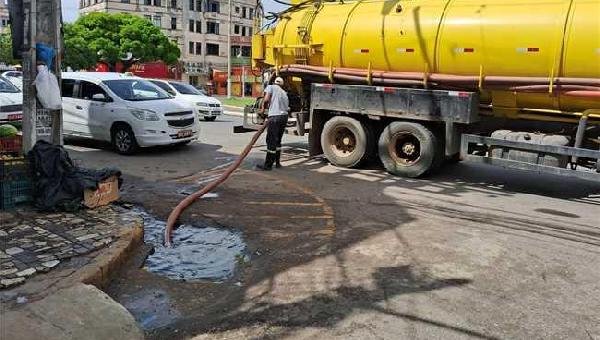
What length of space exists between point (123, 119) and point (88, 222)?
596 centimetres

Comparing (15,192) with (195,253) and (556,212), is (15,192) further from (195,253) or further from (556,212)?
(556,212)

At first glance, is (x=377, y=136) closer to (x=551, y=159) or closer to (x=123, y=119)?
(x=551, y=159)

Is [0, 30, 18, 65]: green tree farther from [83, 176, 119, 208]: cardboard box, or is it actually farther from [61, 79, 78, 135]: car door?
[83, 176, 119, 208]: cardboard box

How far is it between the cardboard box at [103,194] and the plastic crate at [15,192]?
0.65 metres

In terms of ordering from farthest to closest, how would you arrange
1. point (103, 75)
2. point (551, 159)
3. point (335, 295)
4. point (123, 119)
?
1. point (103, 75)
2. point (123, 119)
3. point (551, 159)
4. point (335, 295)

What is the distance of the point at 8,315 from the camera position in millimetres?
3947

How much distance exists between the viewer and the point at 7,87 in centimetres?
1368

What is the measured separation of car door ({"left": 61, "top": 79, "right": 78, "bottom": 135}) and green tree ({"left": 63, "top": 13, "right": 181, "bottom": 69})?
44.3m

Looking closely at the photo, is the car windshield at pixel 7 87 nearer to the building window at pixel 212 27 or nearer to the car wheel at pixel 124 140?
the car wheel at pixel 124 140

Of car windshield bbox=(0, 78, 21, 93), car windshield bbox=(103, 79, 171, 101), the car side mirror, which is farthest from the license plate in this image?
car windshield bbox=(0, 78, 21, 93)

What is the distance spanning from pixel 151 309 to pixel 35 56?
3.91 m

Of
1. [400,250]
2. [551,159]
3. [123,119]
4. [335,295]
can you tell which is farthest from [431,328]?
[123,119]

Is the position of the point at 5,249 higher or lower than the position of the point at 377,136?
lower

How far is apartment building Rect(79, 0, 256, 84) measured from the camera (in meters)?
76.9
